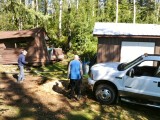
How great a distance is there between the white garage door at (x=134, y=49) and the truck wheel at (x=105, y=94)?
327 inches

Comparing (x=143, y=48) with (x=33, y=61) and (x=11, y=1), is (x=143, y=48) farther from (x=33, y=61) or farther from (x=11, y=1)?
(x=11, y=1)

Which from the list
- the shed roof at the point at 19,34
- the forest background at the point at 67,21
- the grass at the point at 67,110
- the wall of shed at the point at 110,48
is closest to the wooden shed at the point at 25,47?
the shed roof at the point at 19,34

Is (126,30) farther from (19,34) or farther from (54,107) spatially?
(54,107)

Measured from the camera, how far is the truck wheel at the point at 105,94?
11.8 meters

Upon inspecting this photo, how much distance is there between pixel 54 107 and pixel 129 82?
2.91m

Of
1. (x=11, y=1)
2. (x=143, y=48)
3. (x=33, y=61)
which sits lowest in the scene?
(x=33, y=61)

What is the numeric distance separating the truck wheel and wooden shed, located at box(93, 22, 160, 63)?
7691 mm

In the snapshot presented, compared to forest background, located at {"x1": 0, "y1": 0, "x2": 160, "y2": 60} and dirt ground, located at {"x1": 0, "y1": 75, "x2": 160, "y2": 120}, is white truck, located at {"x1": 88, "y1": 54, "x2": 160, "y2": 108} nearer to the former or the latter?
dirt ground, located at {"x1": 0, "y1": 75, "x2": 160, "y2": 120}

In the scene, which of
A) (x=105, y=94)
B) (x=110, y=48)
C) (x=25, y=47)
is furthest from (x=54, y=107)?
(x=25, y=47)

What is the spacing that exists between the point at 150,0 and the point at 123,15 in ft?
49.5

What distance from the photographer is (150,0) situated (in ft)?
203

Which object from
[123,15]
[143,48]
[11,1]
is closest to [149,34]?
[143,48]

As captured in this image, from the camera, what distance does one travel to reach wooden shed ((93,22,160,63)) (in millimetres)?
19266

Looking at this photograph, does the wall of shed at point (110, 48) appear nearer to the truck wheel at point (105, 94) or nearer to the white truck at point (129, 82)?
the white truck at point (129, 82)
